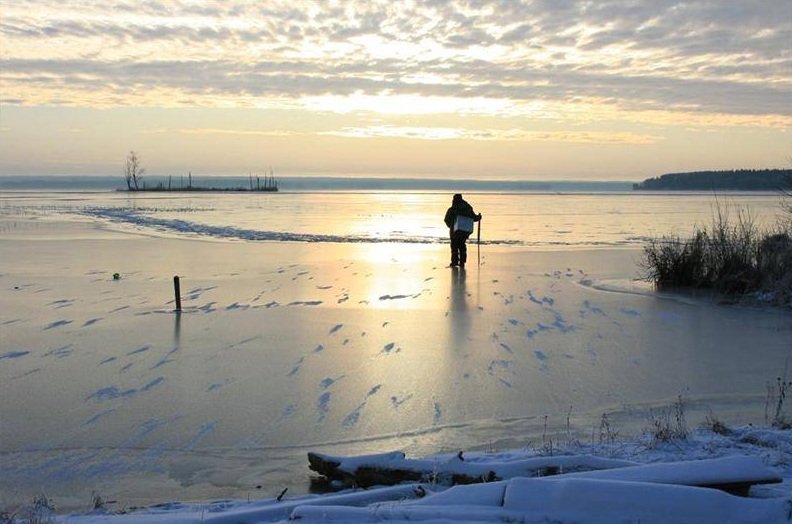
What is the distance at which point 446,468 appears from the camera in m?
4.80

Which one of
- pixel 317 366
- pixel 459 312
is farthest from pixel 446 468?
pixel 459 312

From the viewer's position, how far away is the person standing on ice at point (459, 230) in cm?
1843

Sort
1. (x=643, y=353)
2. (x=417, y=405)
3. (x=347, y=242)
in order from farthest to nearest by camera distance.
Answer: (x=347, y=242) < (x=643, y=353) < (x=417, y=405)

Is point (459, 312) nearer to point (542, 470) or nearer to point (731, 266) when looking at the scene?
point (731, 266)

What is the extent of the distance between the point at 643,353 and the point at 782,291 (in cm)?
539

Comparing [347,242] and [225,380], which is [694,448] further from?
[347,242]

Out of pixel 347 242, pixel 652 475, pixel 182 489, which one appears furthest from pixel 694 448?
pixel 347 242

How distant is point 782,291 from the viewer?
43.9ft

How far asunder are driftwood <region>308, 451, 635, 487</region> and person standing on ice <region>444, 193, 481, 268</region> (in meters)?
13.5

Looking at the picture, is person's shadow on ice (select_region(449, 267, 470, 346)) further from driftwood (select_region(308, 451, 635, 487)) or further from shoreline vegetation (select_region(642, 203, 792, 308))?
driftwood (select_region(308, 451, 635, 487))

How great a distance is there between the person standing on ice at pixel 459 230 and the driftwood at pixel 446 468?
44.1 ft

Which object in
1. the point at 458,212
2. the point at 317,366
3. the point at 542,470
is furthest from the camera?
the point at 458,212

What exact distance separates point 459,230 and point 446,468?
13.8 meters

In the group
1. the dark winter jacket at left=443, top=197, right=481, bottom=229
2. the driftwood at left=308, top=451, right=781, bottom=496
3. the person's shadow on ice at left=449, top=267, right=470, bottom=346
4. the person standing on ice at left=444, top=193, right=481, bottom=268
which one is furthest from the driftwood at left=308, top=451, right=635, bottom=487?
the dark winter jacket at left=443, top=197, right=481, bottom=229
